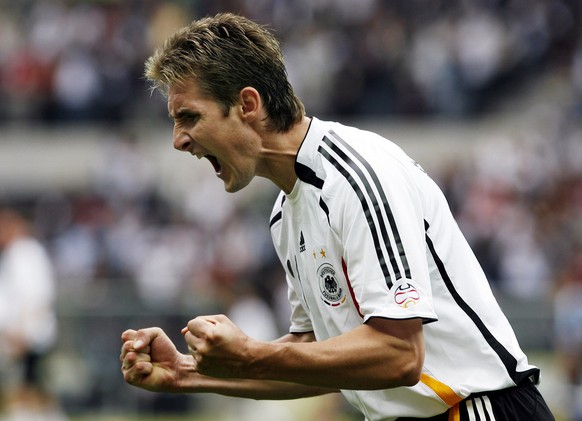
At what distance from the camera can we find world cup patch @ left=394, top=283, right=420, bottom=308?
4.09 metres

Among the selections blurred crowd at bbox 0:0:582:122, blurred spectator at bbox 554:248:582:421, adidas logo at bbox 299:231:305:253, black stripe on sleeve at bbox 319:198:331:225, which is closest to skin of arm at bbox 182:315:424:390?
black stripe on sleeve at bbox 319:198:331:225

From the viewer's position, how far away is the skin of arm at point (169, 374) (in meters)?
4.73

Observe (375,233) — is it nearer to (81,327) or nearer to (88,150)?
(81,327)

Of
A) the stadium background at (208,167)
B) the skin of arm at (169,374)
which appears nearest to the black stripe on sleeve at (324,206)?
the skin of arm at (169,374)

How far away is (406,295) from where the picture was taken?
410 cm

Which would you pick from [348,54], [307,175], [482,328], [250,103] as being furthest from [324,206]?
[348,54]

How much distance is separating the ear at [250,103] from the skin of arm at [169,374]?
0.92 metres

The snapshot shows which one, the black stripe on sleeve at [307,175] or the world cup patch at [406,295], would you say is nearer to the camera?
the world cup patch at [406,295]

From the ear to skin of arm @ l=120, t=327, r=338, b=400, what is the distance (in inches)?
36.0

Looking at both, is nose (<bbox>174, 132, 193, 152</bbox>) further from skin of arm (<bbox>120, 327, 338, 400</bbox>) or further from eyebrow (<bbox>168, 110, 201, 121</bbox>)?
skin of arm (<bbox>120, 327, 338, 400</bbox>)

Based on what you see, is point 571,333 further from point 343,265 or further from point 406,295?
point 406,295

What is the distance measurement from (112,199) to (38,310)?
6.78m

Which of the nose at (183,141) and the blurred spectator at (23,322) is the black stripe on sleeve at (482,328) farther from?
the blurred spectator at (23,322)

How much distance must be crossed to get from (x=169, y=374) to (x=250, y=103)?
1.12 meters
